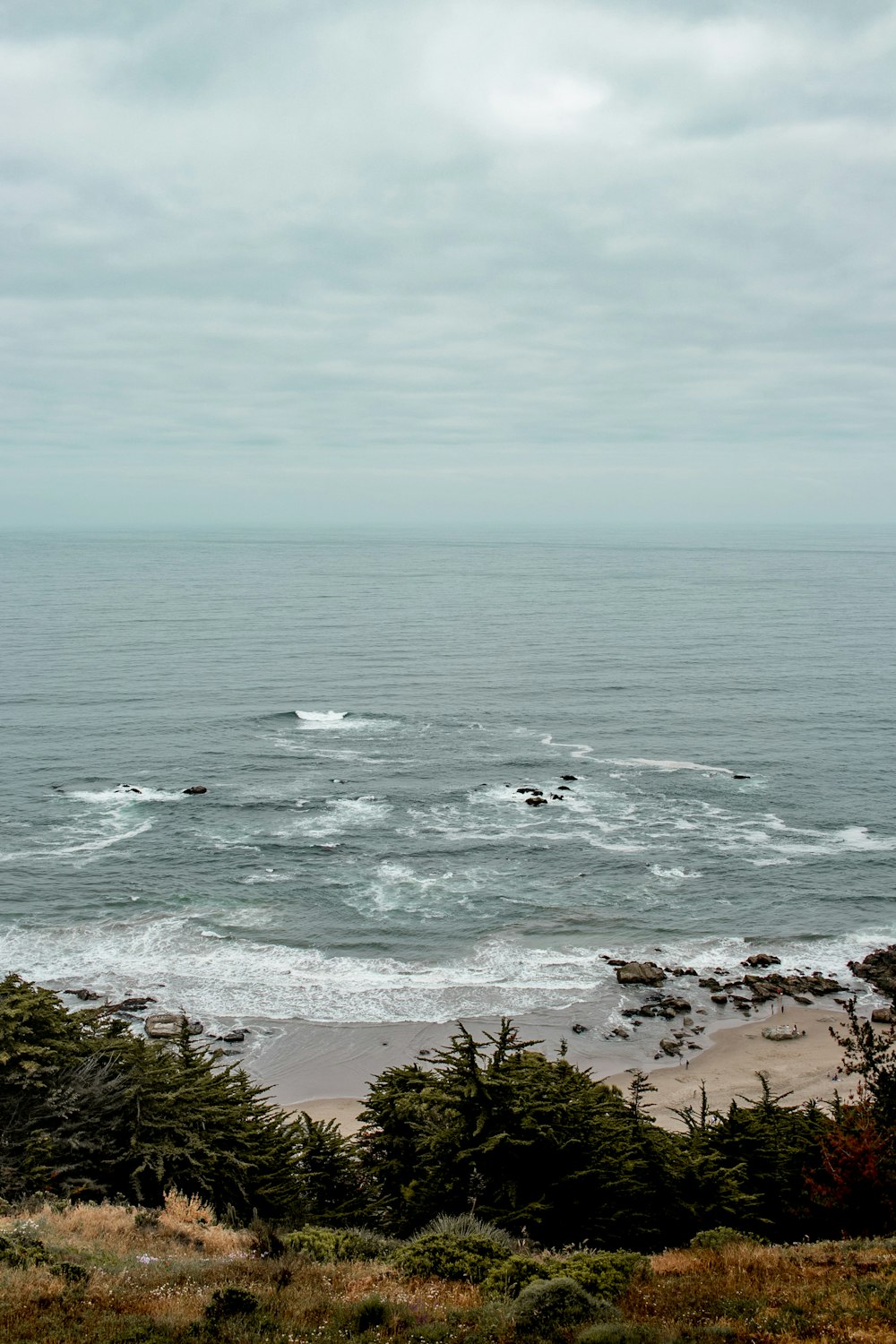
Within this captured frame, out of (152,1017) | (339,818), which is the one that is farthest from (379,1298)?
(339,818)

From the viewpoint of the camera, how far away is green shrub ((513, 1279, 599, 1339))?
48.6ft

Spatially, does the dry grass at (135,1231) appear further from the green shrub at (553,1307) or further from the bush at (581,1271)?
the green shrub at (553,1307)

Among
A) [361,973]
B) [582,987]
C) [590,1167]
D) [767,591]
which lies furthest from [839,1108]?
[767,591]

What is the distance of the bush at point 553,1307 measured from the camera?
48.6 feet

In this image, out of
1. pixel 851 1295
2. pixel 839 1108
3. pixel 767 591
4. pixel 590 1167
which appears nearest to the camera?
pixel 851 1295

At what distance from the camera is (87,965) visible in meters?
44.3

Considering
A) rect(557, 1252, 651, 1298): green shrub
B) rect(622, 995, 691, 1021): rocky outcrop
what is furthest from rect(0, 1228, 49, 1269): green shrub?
rect(622, 995, 691, 1021): rocky outcrop

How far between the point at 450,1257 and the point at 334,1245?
2.61 m

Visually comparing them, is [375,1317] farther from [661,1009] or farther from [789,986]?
[789,986]

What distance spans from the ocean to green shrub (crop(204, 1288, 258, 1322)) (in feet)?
85.4

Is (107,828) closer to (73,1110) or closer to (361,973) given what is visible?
(361,973)

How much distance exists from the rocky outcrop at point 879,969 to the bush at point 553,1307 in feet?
108

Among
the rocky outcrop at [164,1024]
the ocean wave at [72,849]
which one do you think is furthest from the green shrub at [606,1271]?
the ocean wave at [72,849]

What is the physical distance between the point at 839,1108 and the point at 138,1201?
1888 cm
